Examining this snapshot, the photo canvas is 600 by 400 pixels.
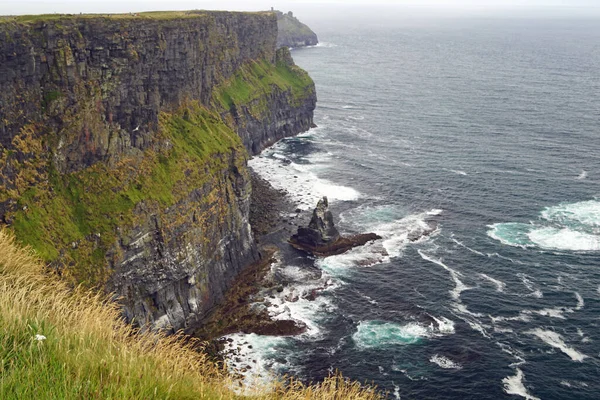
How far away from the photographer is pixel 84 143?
6494cm

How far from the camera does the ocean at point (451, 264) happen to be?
6328 centimetres

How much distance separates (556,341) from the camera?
66.6 meters

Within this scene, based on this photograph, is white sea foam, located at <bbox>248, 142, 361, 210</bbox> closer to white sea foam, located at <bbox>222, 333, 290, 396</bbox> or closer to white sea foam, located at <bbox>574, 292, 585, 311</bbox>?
white sea foam, located at <bbox>222, 333, 290, 396</bbox>

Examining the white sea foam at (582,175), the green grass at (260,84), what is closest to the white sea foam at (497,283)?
the white sea foam at (582,175)

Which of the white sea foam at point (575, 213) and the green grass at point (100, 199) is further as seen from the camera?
the white sea foam at point (575, 213)

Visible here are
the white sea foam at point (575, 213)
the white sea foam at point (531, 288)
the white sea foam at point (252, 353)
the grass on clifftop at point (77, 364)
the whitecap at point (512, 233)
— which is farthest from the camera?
the white sea foam at point (575, 213)

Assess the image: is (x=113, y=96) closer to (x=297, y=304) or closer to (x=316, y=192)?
(x=297, y=304)

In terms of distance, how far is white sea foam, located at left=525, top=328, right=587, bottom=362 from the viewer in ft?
210

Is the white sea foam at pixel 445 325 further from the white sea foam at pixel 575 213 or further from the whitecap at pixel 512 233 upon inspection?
the white sea foam at pixel 575 213

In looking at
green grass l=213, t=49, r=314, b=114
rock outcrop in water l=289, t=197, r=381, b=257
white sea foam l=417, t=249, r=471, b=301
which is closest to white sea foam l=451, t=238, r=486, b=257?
white sea foam l=417, t=249, r=471, b=301

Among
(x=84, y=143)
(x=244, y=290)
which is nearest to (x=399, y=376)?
(x=244, y=290)

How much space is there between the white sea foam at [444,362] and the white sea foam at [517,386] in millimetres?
4947

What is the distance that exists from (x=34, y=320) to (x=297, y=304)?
61075mm

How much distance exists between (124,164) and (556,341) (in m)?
53.3
